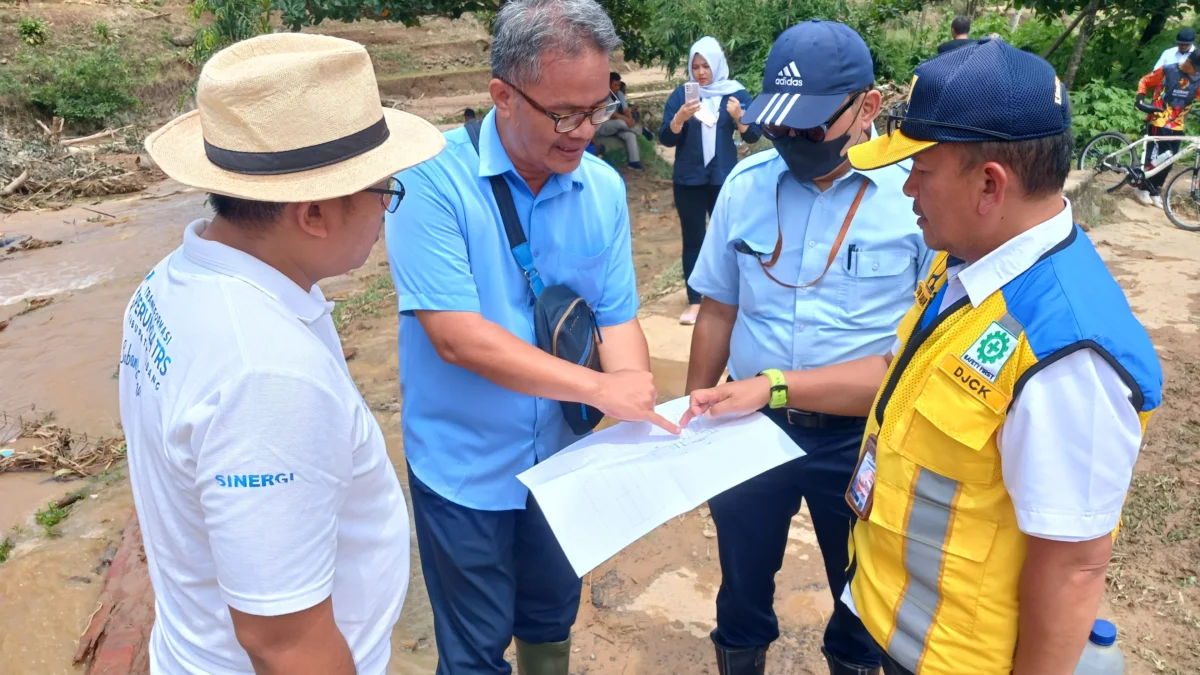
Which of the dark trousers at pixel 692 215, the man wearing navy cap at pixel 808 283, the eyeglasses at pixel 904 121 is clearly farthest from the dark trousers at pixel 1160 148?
the eyeglasses at pixel 904 121

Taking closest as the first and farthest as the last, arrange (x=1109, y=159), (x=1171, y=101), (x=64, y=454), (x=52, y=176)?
(x=64, y=454) < (x=1109, y=159) < (x=1171, y=101) < (x=52, y=176)

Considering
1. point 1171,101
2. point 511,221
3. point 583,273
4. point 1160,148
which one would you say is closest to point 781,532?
point 583,273

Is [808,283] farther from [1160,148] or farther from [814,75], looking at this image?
[1160,148]

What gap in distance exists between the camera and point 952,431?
1367 millimetres

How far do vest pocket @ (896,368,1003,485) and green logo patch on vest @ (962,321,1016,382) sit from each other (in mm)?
28

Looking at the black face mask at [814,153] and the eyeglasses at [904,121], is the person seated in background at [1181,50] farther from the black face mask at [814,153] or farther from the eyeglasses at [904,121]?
the eyeglasses at [904,121]

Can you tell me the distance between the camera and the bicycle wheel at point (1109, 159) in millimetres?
8492

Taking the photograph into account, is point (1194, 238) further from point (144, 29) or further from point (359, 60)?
point (144, 29)

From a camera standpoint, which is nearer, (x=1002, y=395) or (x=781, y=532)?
(x=1002, y=395)

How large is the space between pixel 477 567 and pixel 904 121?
1350 millimetres

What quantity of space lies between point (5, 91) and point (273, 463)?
18.5 meters

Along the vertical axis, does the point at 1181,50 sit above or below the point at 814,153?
below

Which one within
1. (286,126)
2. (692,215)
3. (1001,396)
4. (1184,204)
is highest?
(286,126)

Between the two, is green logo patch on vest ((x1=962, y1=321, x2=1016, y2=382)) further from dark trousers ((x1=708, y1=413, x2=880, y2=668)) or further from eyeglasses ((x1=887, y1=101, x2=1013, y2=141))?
dark trousers ((x1=708, y1=413, x2=880, y2=668))
